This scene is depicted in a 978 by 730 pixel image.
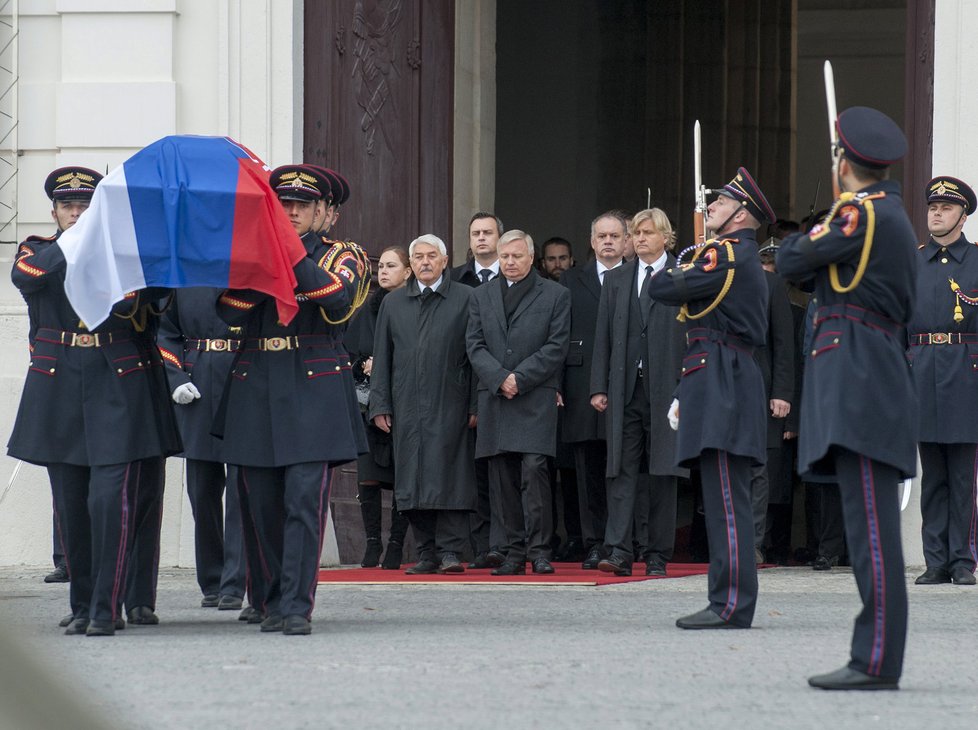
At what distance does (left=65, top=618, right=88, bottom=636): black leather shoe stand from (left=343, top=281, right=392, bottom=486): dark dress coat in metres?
2.98

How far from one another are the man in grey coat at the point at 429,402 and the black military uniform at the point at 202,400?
158 centimetres

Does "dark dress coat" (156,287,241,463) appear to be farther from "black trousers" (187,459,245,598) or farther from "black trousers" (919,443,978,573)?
"black trousers" (919,443,978,573)

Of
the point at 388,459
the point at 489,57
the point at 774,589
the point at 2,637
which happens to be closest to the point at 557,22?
the point at 489,57

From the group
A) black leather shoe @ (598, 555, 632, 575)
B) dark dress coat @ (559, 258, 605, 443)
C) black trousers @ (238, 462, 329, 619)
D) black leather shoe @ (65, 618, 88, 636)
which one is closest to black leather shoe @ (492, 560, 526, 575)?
black leather shoe @ (598, 555, 632, 575)

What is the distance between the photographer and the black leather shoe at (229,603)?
678cm

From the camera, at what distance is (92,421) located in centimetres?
590

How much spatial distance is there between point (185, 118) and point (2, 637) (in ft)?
29.4

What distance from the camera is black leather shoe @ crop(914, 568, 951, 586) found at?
7.89 meters

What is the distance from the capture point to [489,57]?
38.3 ft

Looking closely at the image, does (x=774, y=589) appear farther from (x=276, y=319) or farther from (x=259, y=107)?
(x=259, y=107)

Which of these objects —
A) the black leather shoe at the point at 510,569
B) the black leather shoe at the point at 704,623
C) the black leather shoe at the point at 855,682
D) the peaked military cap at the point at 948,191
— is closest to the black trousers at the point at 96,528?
the black leather shoe at the point at 704,623

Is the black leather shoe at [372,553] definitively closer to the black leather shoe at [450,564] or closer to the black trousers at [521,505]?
the black leather shoe at [450,564]

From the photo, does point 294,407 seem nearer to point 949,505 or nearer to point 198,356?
point 198,356

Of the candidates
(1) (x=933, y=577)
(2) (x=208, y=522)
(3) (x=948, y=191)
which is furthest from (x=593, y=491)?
(2) (x=208, y=522)
